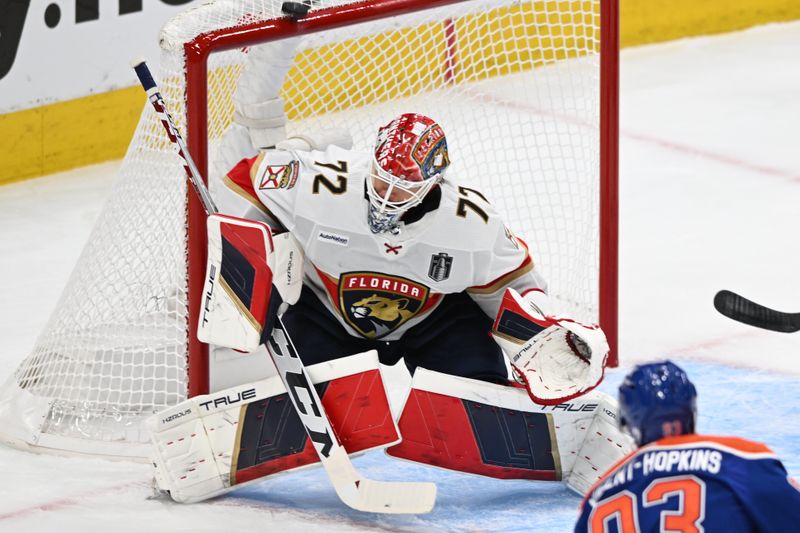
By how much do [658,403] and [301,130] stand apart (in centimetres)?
238

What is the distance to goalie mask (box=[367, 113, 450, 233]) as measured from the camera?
339 centimetres

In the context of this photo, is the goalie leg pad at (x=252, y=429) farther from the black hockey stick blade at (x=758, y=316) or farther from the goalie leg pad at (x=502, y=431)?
the black hockey stick blade at (x=758, y=316)

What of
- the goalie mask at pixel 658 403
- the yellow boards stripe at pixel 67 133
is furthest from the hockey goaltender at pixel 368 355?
the yellow boards stripe at pixel 67 133

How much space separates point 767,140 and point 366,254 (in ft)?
10.6

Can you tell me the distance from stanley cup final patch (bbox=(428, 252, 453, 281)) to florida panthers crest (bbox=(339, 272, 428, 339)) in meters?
0.05

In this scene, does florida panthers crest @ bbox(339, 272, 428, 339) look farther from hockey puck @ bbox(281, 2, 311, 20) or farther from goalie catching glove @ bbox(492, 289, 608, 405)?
hockey puck @ bbox(281, 2, 311, 20)

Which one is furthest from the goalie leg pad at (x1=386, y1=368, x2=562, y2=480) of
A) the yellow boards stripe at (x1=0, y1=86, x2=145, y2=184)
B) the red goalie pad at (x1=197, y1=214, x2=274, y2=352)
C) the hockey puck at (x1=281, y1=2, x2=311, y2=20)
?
the yellow boards stripe at (x1=0, y1=86, x2=145, y2=184)

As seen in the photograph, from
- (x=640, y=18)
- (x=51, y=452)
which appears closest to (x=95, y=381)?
(x=51, y=452)

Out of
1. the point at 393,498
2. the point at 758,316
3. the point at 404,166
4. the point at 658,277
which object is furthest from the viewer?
the point at 658,277

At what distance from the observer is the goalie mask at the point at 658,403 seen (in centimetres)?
241

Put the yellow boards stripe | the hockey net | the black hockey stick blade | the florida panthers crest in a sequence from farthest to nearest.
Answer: the yellow boards stripe
the black hockey stick blade
the hockey net
the florida panthers crest

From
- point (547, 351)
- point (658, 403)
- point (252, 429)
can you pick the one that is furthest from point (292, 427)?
point (658, 403)

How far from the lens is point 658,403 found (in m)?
2.41

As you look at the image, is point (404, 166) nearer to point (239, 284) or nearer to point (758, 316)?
point (239, 284)
